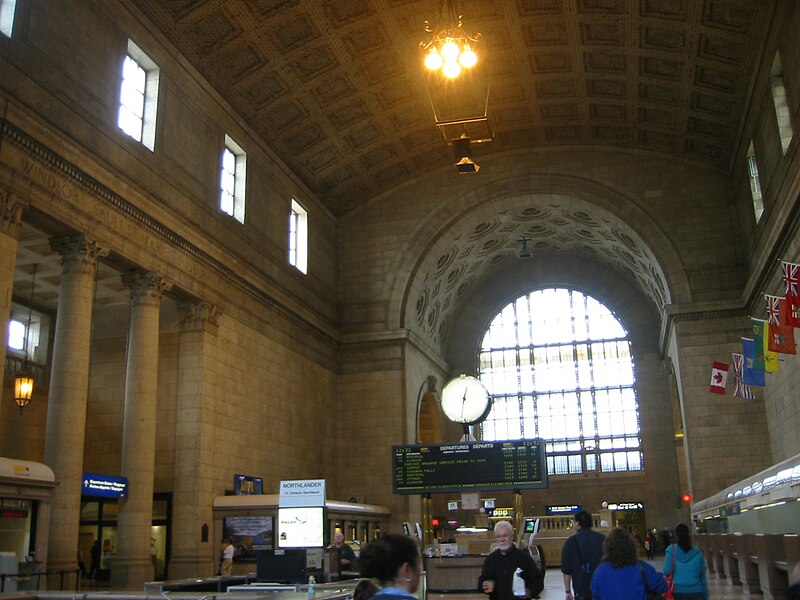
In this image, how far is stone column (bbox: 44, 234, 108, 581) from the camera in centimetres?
1374

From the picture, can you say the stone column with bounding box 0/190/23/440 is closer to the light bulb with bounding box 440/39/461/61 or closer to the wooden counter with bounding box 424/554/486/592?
the light bulb with bounding box 440/39/461/61

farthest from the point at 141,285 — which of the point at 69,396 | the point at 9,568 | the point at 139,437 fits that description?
the point at 9,568

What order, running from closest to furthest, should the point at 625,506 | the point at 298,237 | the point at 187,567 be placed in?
Answer: the point at 187,567
the point at 298,237
the point at 625,506

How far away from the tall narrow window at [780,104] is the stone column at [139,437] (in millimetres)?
13983

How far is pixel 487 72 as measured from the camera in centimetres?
2227

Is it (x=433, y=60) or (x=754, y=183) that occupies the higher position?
(x=754, y=183)

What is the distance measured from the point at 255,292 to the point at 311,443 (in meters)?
5.64

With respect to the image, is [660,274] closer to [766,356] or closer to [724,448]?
[724,448]

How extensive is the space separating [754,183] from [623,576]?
19.0 m

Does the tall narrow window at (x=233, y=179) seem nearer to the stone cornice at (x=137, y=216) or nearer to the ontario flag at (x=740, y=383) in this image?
the stone cornice at (x=137, y=216)

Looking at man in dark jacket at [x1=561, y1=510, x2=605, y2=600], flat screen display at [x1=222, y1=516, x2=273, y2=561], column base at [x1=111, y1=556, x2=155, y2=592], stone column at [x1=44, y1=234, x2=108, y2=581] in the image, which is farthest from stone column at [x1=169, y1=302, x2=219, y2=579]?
man in dark jacket at [x1=561, y1=510, x2=605, y2=600]

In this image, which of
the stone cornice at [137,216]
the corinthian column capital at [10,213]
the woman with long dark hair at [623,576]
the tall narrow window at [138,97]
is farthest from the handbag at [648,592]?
the tall narrow window at [138,97]

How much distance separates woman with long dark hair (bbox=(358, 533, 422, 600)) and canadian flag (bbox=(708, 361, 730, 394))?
20.0m

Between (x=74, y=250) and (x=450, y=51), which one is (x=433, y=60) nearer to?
(x=450, y=51)
